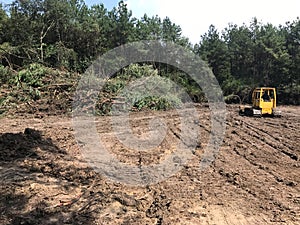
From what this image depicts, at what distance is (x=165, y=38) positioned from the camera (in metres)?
37.9

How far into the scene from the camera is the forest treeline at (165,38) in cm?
2519

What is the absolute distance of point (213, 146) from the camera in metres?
9.30

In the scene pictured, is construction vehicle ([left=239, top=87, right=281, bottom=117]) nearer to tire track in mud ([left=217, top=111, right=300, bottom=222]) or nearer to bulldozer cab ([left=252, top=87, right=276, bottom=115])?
bulldozer cab ([left=252, top=87, right=276, bottom=115])

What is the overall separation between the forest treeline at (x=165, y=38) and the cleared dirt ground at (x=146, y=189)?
1327cm

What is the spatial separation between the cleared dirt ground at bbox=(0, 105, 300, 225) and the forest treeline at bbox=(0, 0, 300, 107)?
1327 cm

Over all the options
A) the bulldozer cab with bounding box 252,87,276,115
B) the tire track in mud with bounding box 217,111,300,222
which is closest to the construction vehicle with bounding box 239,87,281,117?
the bulldozer cab with bounding box 252,87,276,115

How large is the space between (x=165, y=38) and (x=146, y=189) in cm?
3389

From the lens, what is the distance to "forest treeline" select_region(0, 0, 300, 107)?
25.2m

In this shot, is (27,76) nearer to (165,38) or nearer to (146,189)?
(146,189)

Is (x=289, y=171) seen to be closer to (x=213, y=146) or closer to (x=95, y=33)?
(x=213, y=146)

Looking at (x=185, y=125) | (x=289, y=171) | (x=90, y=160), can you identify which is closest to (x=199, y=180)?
(x=289, y=171)

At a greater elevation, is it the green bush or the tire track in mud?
the green bush

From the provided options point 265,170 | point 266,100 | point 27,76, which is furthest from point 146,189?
point 266,100

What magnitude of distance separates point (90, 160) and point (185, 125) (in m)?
7.04
